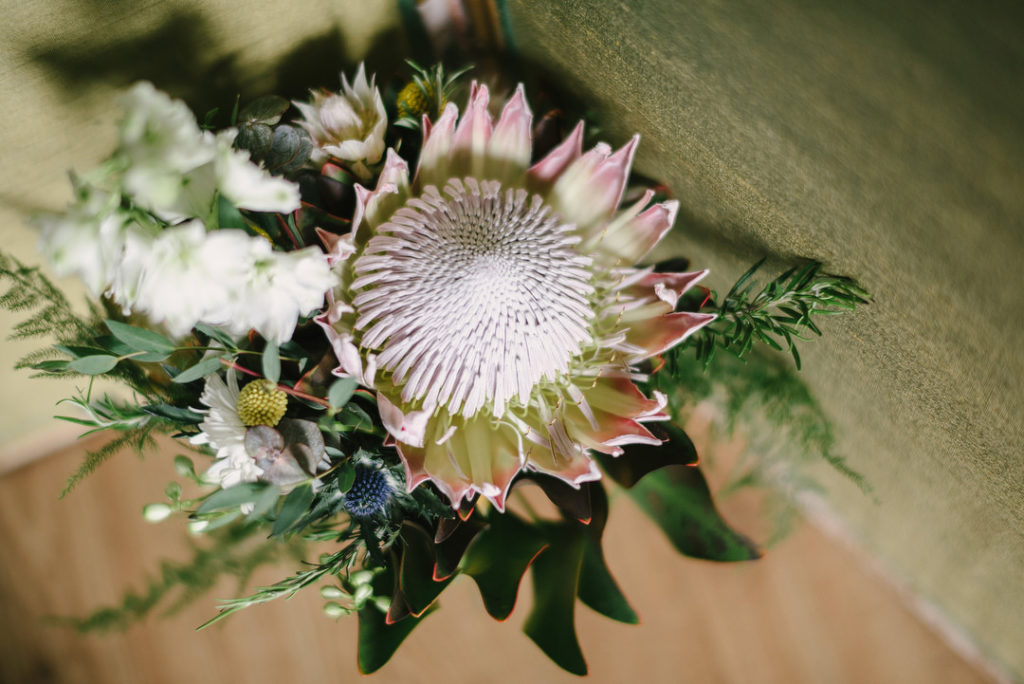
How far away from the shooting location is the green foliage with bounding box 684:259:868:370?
49 centimetres

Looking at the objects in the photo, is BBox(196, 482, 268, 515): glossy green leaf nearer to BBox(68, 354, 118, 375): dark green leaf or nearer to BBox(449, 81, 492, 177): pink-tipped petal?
BBox(68, 354, 118, 375): dark green leaf

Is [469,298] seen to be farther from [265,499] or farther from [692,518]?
[692,518]

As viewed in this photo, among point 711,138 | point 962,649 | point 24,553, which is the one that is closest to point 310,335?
point 711,138

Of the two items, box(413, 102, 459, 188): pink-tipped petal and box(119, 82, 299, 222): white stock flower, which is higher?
box(413, 102, 459, 188): pink-tipped petal

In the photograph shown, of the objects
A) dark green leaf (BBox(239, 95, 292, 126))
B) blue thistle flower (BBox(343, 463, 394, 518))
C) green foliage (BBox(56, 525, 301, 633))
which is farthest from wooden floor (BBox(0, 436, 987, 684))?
dark green leaf (BBox(239, 95, 292, 126))

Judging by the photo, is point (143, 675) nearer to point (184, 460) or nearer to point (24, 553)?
point (24, 553)

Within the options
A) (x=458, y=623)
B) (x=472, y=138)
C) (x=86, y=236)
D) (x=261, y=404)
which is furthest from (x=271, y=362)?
(x=458, y=623)

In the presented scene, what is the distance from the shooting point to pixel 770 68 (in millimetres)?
413

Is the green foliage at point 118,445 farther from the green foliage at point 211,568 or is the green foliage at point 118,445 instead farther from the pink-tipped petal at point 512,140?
the pink-tipped petal at point 512,140

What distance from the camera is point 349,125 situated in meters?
0.56

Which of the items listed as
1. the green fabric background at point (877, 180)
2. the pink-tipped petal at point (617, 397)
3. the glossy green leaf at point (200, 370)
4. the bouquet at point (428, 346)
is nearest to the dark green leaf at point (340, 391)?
the bouquet at point (428, 346)

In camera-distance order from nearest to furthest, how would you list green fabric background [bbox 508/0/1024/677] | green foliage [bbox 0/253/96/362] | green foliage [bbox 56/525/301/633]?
green fabric background [bbox 508/0/1024/677] → green foliage [bbox 0/253/96/362] → green foliage [bbox 56/525/301/633]

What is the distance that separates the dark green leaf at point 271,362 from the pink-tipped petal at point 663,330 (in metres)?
0.29

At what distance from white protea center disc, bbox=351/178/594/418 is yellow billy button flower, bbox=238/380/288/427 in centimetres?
8
